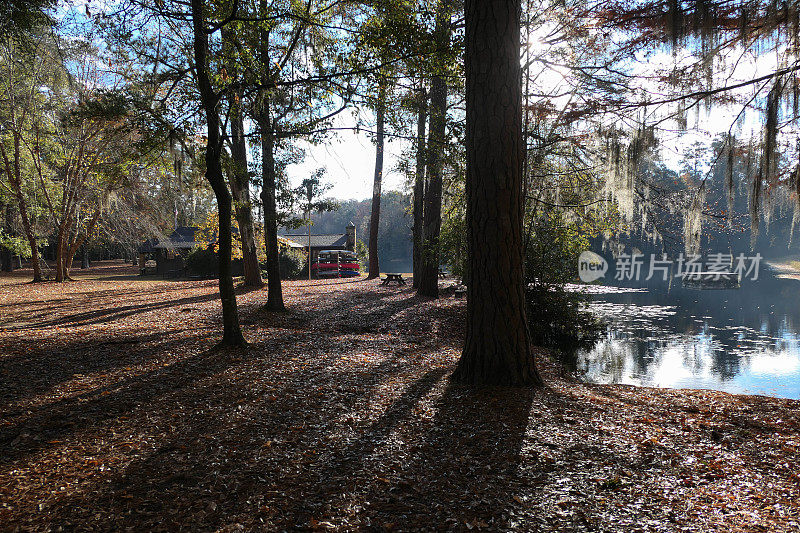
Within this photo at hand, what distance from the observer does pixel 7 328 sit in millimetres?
7219

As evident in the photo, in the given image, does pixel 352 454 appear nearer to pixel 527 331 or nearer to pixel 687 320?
pixel 527 331

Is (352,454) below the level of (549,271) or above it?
below

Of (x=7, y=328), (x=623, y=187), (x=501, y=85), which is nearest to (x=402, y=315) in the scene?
(x=623, y=187)

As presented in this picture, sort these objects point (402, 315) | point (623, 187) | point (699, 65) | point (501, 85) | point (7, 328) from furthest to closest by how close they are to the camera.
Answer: point (402, 315) < point (623, 187) < point (7, 328) < point (699, 65) < point (501, 85)

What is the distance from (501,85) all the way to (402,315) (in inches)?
252

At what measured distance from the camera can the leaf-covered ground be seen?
7.43 ft

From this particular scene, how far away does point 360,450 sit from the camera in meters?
3.01

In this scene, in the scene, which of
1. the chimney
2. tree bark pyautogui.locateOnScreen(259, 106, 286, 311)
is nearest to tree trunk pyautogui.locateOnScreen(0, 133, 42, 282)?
tree bark pyautogui.locateOnScreen(259, 106, 286, 311)

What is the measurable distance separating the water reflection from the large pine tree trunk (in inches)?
122

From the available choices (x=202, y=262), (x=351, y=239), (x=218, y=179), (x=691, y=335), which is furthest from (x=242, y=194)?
(x=351, y=239)

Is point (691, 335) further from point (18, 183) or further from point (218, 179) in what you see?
point (18, 183)

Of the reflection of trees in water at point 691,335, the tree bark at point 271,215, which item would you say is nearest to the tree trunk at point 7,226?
the tree bark at point 271,215

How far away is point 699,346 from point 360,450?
9.80 m

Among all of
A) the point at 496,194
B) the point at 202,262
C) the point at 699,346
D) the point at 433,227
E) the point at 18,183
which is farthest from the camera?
the point at 202,262
